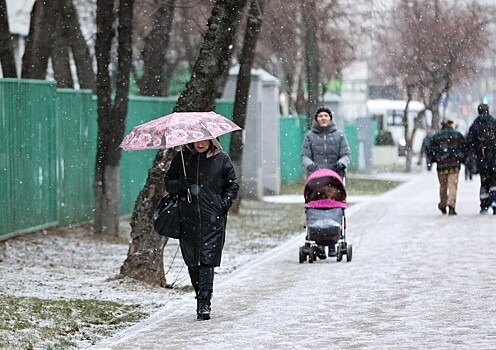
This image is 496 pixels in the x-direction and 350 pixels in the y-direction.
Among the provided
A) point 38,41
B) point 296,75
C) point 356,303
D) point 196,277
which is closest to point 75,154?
point 38,41

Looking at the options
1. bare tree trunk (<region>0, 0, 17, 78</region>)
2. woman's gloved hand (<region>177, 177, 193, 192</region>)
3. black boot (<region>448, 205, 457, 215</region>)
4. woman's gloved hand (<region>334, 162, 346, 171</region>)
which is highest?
bare tree trunk (<region>0, 0, 17, 78</region>)

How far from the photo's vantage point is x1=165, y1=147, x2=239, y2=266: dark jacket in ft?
39.1

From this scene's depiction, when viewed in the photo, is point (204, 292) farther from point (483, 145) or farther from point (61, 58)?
point (61, 58)

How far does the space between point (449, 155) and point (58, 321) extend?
1424cm

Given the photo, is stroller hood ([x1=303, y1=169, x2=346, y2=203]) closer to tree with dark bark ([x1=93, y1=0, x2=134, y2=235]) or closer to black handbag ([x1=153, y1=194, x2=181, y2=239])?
tree with dark bark ([x1=93, y1=0, x2=134, y2=235])

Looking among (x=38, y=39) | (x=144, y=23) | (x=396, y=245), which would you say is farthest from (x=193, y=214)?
(x=144, y=23)

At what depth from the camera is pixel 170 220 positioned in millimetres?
12055

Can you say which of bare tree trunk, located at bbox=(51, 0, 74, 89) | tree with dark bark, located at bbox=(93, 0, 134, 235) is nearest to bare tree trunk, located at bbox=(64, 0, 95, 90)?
bare tree trunk, located at bbox=(51, 0, 74, 89)

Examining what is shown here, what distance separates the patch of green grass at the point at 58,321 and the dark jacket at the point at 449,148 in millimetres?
12725

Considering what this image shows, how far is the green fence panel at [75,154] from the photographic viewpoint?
71.9 feet

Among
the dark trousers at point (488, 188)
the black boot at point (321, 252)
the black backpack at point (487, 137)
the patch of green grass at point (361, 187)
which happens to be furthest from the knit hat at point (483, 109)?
the patch of green grass at point (361, 187)

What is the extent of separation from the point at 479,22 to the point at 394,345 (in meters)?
34.9

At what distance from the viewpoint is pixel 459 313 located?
1187 centimetres

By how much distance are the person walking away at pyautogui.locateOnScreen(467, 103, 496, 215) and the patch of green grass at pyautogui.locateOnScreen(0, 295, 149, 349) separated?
12.5 m
